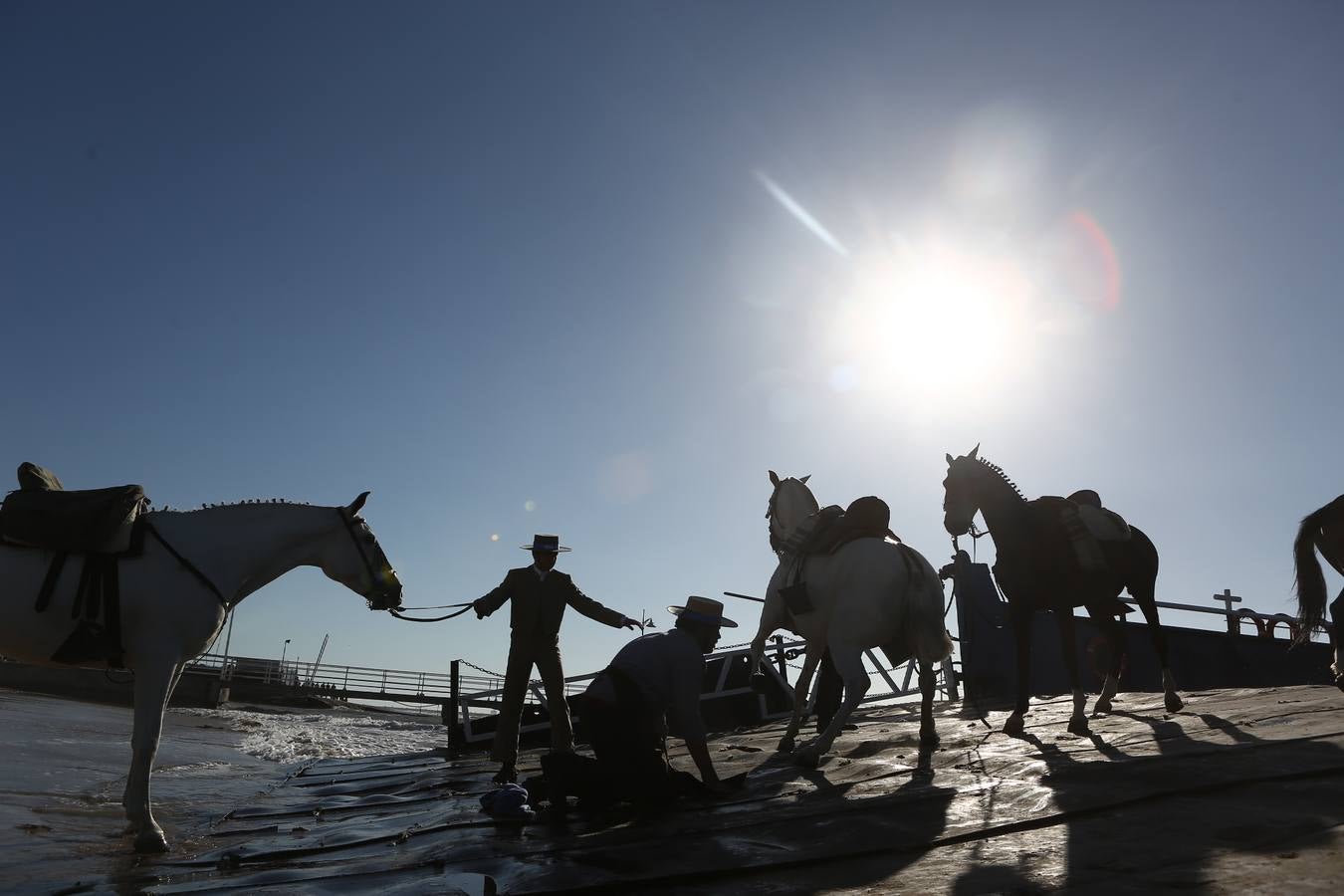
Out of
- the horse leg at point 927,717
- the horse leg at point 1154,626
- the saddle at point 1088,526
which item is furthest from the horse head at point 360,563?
the horse leg at point 1154,626

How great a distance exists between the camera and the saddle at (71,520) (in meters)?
4.79

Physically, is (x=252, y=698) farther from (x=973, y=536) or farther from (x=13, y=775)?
(x=973, y=536)

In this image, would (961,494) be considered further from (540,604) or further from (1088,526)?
(540,604)

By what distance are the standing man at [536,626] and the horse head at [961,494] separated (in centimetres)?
341

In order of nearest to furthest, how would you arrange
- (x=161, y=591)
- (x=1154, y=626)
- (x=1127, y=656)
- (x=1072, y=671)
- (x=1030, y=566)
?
(x=161, y=591) < (x=1072, y=671) < (x=1030, y=566) < (x=1154, y=626) < (x=1127, y=656)

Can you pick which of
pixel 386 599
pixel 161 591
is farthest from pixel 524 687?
pixel 161 591

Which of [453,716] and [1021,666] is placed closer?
[1021,666]

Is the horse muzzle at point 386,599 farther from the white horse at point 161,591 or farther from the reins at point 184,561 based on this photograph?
the reins at point 184,561

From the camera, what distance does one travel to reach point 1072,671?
6.81 metres

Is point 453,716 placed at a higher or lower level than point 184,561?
lower

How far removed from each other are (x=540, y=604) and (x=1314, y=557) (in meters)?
7.10

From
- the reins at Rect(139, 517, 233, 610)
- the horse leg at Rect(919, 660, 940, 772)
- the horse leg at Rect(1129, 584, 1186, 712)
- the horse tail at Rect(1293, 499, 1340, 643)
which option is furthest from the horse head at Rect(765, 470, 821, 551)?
the reins at Rect(139, 517, 233, 610)

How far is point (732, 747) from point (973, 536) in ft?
10.6

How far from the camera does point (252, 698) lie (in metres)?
36.8
